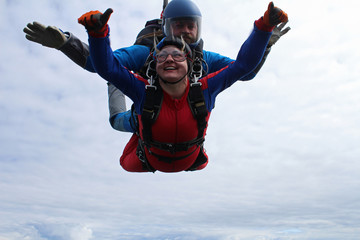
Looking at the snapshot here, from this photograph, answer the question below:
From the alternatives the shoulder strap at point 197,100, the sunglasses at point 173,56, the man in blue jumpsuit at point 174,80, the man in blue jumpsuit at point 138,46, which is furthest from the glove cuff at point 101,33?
the shoulder strap at point 197,100

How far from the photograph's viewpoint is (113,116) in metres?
5.83

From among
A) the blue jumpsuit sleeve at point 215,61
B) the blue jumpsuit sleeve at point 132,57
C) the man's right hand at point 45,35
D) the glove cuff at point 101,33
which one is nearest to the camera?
the glove cuff at point 101,33

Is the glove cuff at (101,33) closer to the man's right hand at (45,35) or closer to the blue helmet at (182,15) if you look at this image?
the man's right hand at (45,35)

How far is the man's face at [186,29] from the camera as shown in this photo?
469cm

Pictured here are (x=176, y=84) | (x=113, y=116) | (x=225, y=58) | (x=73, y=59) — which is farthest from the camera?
(x=113, y=116)

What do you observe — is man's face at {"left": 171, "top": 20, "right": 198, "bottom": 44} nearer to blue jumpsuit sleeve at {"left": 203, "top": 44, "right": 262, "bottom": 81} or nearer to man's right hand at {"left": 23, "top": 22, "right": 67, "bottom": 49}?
blue jumpsuit sleeve at {"left": 203, "top": 44, "right": 262, "bottom": 81}

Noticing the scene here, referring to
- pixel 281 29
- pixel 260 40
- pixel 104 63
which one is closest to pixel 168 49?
pixel 104 63

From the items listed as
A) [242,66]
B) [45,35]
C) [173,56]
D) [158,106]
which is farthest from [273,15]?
[45,35]

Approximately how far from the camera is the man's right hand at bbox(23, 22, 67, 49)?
4090mm

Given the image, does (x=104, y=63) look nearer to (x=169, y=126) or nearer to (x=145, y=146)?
(x=169, y=126)

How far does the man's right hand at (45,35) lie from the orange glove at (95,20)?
2.76 ft

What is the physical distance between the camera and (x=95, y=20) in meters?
3.44

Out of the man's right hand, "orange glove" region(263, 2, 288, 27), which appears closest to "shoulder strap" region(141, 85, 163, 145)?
the man's right hand

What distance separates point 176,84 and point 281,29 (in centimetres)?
205
